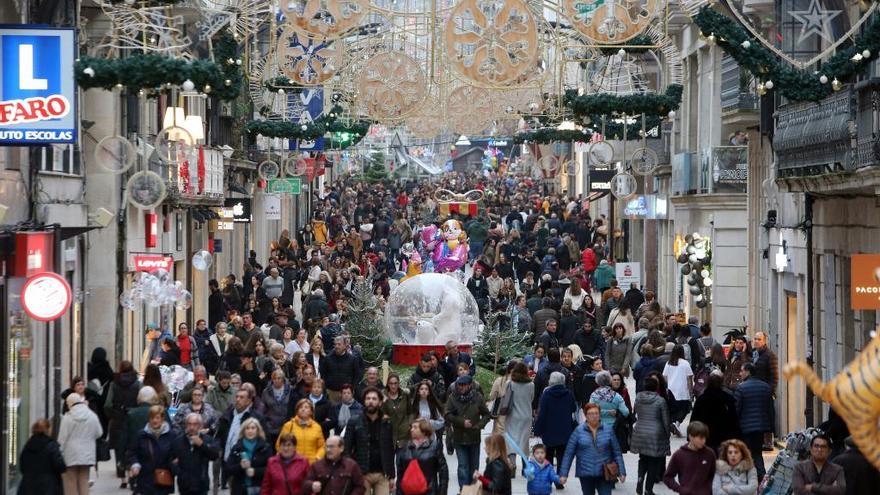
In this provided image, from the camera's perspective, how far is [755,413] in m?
20.0

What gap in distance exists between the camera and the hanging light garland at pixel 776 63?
18.2m

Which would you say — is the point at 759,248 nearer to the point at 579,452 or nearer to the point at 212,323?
the point at 212,323

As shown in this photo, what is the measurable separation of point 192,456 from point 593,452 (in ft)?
12.2

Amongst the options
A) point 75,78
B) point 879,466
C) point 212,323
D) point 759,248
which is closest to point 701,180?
point 759,248

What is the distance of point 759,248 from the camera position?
100.0ft

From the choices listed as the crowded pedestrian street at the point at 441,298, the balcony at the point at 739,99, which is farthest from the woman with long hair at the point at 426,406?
the balcony at the point at 739,99

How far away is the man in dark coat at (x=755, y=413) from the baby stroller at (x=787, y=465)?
3516 millimetres

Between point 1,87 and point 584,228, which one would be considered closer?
point 1,87

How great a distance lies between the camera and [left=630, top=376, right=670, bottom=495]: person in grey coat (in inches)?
749

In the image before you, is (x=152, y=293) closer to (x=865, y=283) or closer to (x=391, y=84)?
(x=391, y=84)

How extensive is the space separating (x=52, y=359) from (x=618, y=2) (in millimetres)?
8832

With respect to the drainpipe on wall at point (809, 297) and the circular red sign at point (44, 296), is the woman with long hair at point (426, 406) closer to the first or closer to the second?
the circular red sign at point (44, 296)

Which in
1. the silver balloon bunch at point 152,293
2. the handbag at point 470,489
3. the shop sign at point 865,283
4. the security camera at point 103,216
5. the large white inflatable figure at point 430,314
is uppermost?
the security camera at point 103,216

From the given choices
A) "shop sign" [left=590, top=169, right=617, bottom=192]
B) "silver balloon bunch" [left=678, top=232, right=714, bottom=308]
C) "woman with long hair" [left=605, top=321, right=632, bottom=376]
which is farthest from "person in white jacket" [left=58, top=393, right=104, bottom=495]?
"shop sign" [left=590, top=169, right=617, bottom=192]
